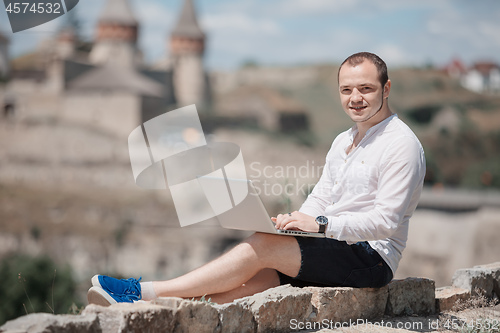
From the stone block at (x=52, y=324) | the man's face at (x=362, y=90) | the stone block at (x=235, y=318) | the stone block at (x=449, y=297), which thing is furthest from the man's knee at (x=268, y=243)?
the stone block at (x=449, y=297)

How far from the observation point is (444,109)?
46.2m

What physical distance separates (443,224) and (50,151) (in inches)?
874

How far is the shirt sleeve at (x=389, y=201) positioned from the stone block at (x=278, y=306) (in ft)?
1.17

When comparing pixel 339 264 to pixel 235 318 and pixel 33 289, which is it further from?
pixel 33 289

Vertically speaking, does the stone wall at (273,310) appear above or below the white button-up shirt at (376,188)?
below

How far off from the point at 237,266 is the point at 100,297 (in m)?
0.64

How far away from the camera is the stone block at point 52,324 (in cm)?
231

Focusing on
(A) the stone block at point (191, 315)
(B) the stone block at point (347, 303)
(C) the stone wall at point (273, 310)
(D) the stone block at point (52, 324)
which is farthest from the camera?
(B) the stone block at point (347, 303)

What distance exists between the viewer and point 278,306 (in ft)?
9.98

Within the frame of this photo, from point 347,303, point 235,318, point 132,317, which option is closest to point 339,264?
point 347,303

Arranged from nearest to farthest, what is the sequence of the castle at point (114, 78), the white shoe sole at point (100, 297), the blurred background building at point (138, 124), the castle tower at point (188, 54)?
the white shoe sole at point (100, 297) → the blurred background building at point (138, 124) → the castle at point (114, 78) → the castle tower at point (188, 54)

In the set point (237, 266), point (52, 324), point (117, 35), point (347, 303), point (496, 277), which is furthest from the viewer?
point (117, 35)

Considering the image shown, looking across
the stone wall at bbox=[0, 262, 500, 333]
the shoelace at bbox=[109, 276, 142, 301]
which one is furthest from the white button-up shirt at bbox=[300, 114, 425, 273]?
the shoelace at bbox=[109, 276, 142, 301]

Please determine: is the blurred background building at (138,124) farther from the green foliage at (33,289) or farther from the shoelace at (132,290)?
the shoelace at (132,290)
